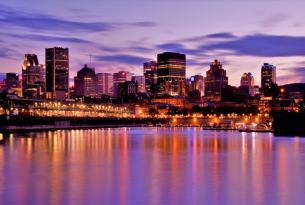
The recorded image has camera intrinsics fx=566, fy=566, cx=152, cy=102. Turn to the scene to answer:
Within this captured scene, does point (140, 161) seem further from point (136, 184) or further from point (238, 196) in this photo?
point (238, 196)

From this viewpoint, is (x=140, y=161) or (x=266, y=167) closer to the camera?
(x=266, y=167)

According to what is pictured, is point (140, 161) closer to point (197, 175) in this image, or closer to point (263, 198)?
point (197, 175)

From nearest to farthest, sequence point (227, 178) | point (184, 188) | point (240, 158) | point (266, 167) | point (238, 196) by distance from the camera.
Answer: point (238, 196), point (184, 188), point (227, 178), point (266, 167), point (240, 158)

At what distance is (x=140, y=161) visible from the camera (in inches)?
1725

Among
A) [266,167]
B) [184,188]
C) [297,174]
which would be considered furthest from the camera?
[266,167]

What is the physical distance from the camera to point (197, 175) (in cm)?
3406

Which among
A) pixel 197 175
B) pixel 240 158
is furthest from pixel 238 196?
pixel 240 158

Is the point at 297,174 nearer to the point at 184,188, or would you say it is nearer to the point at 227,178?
the point at 227,178

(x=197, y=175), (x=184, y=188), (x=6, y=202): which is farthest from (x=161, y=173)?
(x=6, y=202)

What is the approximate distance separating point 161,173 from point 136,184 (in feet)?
18.2

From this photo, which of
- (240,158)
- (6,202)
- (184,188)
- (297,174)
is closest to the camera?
(6,202)

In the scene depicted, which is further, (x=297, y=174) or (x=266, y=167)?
(x=266, y=167)

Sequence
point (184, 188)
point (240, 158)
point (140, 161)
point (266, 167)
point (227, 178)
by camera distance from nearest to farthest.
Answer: point (184, 188), point (227, 178), point (266, 167), point (140, 161), point (240, 158)

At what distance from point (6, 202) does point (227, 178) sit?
13.6m
